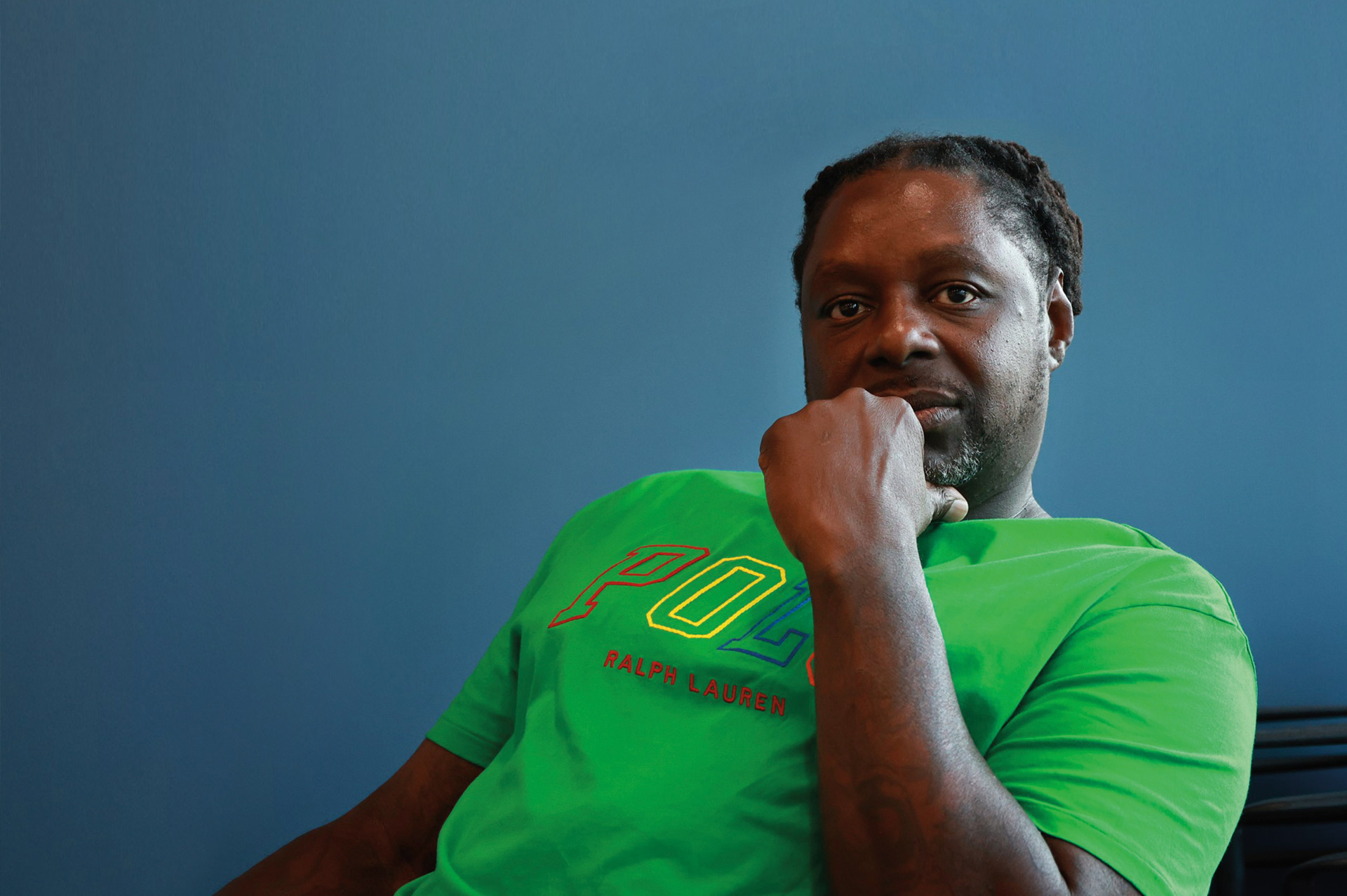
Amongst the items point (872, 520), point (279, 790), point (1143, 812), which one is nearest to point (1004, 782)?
point (1143, 812)

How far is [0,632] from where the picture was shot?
4.34ft

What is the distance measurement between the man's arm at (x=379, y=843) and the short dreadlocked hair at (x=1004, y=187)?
68 centimetres

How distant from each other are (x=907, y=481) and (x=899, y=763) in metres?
0.22

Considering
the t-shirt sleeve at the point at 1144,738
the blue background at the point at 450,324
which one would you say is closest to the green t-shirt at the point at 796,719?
the t-shirt sleeve at the point at 1144,738

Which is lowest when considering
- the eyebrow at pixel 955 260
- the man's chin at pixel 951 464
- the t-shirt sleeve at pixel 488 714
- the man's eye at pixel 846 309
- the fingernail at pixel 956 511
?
the t-shirt sleeve at pixel 488 714

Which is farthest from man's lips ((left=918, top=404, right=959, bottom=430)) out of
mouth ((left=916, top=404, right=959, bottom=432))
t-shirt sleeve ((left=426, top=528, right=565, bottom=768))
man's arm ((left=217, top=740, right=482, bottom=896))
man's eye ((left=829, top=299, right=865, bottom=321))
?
man's arm ((left=217, top=740, right=482, bottom=896))

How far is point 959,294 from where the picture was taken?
2.92ft

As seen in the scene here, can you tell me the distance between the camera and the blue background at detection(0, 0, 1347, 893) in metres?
1.31

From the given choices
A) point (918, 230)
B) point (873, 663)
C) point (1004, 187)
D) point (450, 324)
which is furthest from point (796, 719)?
point (450, 324)

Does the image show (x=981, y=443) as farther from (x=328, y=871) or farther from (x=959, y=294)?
(x=328, y=871)

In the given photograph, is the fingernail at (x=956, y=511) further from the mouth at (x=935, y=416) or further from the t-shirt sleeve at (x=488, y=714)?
the t-shirt sleeve at (x=488, y=714)

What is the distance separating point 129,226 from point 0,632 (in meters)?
0.58

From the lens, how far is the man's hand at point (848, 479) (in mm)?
693

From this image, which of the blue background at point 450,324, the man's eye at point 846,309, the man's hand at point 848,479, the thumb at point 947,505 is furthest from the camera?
the blue background at point 450,324
